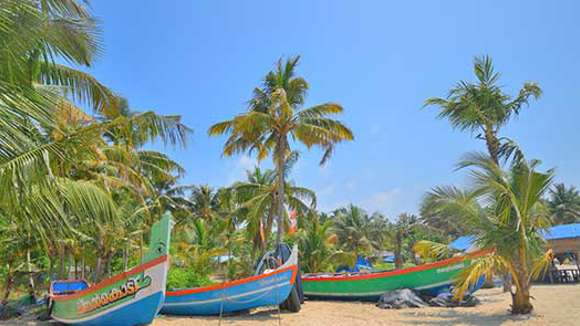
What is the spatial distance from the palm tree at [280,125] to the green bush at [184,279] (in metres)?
4.95

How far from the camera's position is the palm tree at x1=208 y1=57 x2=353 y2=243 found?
13.8m

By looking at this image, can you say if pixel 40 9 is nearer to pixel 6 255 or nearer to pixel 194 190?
pixel 6 255

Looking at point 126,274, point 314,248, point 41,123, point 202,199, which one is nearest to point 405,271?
point 314,248

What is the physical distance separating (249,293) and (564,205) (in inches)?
1838

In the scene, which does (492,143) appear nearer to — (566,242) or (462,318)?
(462,318)

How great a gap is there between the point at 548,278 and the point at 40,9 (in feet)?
69.6

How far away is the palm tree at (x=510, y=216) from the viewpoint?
9.05 metres

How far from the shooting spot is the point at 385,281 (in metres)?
13.6

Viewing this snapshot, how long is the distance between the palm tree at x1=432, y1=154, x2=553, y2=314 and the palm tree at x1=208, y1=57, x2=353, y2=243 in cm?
540

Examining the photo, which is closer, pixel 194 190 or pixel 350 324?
pixel 350 324

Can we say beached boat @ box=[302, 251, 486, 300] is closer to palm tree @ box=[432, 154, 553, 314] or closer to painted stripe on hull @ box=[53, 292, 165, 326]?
palm tree @ box=[432, 154, 553, 314]

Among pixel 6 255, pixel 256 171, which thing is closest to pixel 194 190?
pixel 256 171

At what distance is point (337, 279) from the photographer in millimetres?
14680

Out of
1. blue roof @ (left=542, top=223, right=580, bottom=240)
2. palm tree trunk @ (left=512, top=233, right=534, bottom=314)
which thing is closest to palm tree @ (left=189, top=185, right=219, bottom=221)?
blue roof @ (left=542, top=223, right=580, bottom=240)
